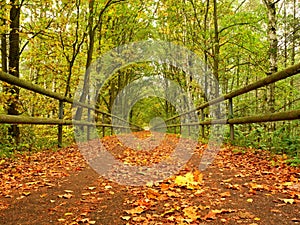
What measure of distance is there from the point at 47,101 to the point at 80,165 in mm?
9717

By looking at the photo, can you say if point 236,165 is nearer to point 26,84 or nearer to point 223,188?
point 223,188

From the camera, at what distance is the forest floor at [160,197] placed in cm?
234

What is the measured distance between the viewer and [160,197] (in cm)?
286

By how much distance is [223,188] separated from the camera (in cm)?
317

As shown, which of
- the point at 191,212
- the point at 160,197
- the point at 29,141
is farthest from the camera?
the point at 29,141

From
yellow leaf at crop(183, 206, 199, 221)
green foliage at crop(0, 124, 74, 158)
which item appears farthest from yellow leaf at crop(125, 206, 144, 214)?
green foliage at crop(0, 124, 74, 158)

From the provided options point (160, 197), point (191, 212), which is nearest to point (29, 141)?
point (160, 197)

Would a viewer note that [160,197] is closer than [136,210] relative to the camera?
No

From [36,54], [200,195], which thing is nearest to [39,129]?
[36,54]

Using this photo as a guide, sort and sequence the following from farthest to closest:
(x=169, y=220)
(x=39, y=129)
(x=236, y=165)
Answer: (x=39, y=129) → (x=236, y=165) → (x=169, y=220)

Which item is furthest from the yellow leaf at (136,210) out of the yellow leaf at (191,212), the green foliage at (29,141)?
the green foliage at (29,141)

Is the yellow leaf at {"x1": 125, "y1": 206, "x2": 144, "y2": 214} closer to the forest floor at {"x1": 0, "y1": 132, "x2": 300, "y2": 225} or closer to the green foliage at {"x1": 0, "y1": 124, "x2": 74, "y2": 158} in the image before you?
the forest floor at {"x1": 0, "y1": 132, "x2": 300, "y2": 225}

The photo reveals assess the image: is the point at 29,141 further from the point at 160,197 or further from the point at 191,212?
the point at 191,212

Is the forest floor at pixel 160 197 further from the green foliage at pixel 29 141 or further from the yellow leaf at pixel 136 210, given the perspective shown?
the green foliage at pixel 29 141
